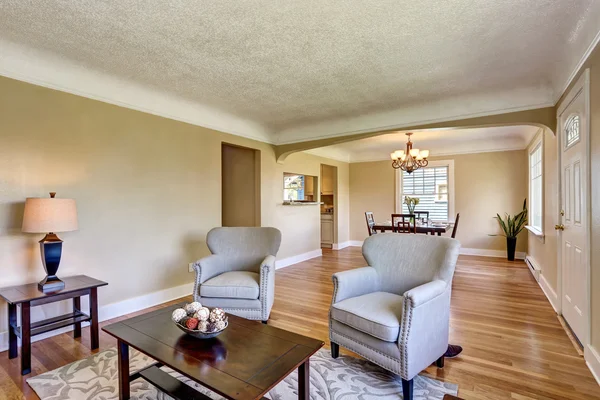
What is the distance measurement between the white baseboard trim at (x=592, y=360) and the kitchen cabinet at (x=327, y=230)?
567cm

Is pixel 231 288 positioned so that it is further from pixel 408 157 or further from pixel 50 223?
pixel 408 157

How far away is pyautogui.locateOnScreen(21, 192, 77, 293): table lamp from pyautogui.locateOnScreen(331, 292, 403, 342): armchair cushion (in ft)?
7.50

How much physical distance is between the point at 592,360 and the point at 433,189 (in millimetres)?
5310

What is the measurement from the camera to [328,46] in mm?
2570

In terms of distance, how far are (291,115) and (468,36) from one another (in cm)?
260

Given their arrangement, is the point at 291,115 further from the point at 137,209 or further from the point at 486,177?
the point at 486,177

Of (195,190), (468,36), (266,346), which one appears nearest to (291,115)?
(195,190)

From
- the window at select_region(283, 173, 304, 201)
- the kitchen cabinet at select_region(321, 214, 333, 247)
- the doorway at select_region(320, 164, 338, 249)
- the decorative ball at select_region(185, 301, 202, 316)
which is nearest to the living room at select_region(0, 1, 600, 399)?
the decorative ball at select_region(185, 301, 202, 316)

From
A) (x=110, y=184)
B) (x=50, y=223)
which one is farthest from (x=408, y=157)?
(x=50, y=223)

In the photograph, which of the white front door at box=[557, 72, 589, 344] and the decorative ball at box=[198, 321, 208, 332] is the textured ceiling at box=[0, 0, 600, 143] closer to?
the white front door at box=[557, 72, 589, 344]

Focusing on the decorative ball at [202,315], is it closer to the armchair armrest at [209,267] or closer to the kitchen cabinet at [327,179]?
the armchair armrest at [209,267]

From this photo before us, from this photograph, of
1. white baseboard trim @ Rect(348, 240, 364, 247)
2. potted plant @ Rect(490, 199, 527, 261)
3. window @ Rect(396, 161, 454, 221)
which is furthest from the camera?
white baseboard trim @ Rect(348, 240, 364, 247)

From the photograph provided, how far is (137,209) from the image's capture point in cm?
349

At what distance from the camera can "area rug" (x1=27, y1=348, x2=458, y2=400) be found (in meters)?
1.96
